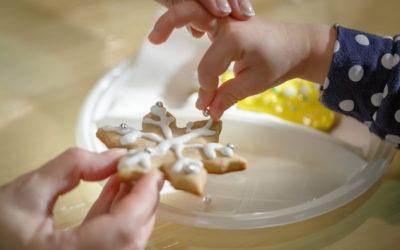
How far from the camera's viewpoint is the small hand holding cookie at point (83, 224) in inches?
14.4

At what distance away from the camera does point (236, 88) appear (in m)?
0.53

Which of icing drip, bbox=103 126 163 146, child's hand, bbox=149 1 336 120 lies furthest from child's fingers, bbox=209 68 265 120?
icing drip, bbox=103 126 163 146

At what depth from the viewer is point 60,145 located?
0.61m

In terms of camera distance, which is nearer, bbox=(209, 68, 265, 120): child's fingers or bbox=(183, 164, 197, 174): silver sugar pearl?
bbox=(183, 164, 197, 174): silver sugar pearl

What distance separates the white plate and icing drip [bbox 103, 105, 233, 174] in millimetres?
93

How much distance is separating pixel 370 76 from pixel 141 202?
0.28 m

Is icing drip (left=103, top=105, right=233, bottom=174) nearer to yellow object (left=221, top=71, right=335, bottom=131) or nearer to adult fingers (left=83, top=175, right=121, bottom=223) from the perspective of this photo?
adult fingers (left=83, top=175, right=121, bottom=223)

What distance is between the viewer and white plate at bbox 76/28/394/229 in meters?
0.51

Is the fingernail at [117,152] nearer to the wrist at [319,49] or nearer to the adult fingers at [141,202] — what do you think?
the adult fingers at [141,202]

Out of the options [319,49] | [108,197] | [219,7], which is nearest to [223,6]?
[219,7]

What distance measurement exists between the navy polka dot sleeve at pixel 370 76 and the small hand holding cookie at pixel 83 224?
0.80ft

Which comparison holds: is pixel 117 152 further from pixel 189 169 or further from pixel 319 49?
pixel 319 49

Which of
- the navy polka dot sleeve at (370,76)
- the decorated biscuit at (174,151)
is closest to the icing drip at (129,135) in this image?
the decorated biscuit at (174,151)

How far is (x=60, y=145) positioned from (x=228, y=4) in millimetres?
239
